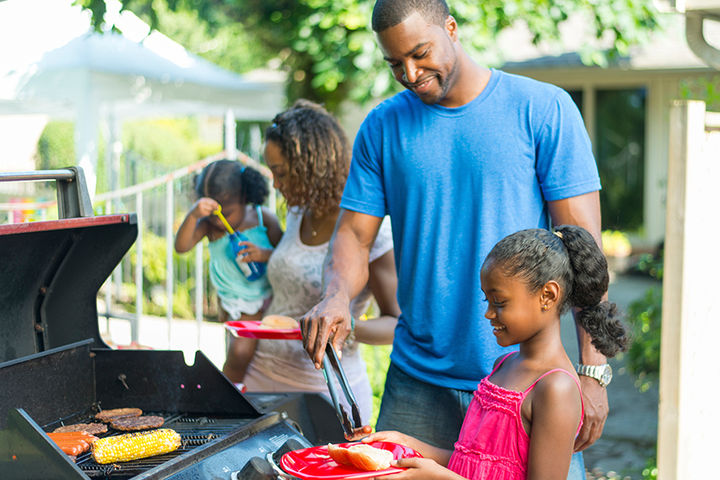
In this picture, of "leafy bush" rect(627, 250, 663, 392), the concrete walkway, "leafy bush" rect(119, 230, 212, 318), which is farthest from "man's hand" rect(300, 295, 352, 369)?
"leafy bush" rect(119, 230, 212, 318)

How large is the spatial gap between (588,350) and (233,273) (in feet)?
6.47

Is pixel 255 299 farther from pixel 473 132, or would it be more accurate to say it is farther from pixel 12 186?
pixel 12 186

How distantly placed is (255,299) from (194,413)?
113 cm

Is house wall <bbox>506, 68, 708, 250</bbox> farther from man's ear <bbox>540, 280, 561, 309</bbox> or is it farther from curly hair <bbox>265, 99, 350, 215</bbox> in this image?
man's ear <bbox>540, 280, 561, 309</bbox>

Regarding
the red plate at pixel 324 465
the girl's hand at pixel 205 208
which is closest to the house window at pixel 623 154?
the girl's hand at pixel 205 208

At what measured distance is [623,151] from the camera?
1388cm

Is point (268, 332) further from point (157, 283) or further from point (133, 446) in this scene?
point (157, 283)

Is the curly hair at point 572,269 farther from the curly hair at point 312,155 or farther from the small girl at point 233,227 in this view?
the small girl at point 233,227

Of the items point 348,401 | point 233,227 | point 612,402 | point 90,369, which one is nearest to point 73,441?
point 90,369

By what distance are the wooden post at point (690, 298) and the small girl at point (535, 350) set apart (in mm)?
1500

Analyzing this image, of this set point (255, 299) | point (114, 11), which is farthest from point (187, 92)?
point (255, 299)

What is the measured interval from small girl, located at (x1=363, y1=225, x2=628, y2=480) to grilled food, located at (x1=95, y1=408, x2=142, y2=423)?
35.6 inches

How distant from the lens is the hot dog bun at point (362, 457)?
5.58ft

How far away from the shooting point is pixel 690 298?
3344 mm
